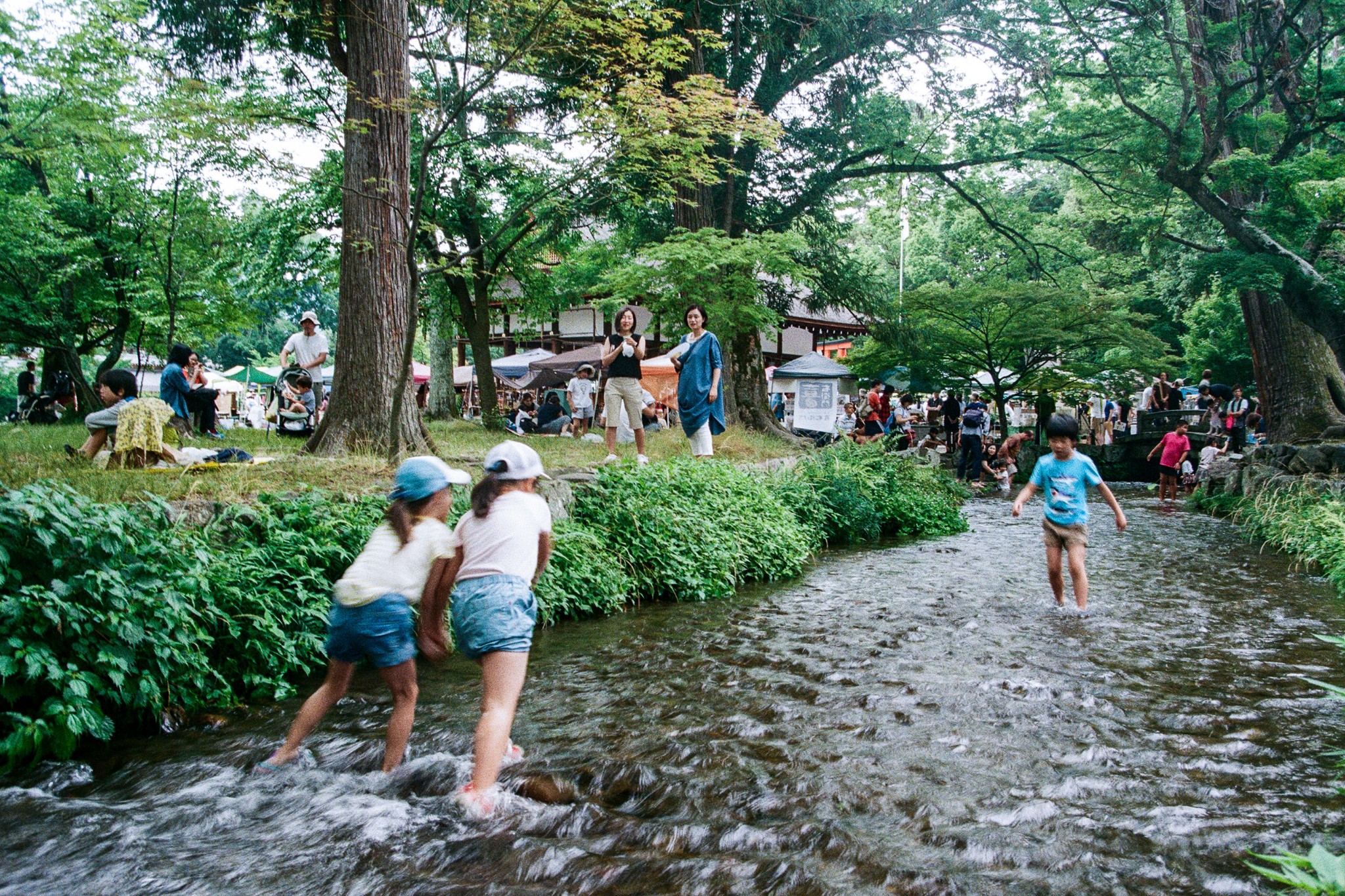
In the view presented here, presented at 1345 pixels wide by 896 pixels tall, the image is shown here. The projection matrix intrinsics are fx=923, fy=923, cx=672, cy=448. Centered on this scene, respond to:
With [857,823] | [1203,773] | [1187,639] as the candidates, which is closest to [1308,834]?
[1203,773]

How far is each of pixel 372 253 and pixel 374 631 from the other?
21.7 feet

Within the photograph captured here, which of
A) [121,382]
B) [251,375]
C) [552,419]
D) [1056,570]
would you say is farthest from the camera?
[251,375]

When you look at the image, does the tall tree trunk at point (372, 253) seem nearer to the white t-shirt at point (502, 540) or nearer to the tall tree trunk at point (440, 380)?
the white t-shirt at point (502, 540)

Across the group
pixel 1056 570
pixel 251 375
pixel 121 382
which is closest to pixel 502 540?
pixel 1056 570

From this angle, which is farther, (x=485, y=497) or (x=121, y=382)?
(x=121, y=382)

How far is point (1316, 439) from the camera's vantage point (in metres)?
15.5

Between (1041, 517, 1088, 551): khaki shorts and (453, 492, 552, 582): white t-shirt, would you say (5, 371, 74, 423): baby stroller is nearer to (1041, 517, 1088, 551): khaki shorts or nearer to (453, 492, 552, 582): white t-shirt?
(453, 492, 552, 582): white t-shirt

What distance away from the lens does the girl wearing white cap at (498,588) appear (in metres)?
3.66

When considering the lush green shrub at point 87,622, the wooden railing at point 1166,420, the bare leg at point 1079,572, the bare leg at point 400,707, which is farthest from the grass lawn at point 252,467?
the wooden railing at point 1166,420

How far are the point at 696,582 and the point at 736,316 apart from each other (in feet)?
22.4

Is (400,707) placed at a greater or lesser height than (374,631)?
lesser

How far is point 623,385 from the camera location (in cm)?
1075

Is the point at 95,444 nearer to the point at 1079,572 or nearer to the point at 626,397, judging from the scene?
the point at 626,397

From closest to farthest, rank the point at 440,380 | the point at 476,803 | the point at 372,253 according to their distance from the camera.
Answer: the point at 476,803 < the point at 372,253 < the point at 440,380
